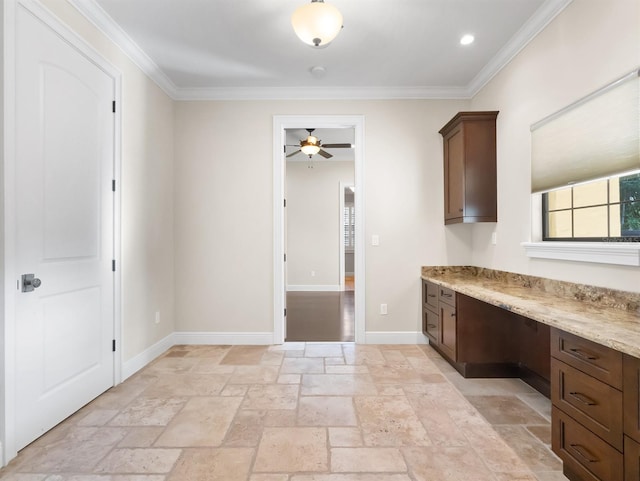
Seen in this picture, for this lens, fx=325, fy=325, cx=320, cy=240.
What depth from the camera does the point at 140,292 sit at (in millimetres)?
3182

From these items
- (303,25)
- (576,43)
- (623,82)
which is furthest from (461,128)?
(303,25)

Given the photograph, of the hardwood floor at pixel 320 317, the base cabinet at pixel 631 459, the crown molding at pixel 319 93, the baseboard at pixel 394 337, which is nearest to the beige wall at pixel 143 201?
the crown molding at pixel 319 93

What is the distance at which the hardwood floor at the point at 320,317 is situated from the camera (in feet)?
13.9

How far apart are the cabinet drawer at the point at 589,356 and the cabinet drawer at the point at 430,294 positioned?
5.60 ft

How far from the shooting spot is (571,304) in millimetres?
2096

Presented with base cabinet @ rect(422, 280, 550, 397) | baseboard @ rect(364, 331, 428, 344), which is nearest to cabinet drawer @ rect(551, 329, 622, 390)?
base cabinet @ rect(422, 280, 550, 397)

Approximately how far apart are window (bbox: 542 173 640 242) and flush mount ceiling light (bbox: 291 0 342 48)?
1990mm

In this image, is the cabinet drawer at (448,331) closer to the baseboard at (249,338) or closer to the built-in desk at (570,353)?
the built-in desk at (570,353)

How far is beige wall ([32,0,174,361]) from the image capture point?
2932mm

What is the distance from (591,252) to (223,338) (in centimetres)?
358

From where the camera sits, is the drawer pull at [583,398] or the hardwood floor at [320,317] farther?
the hardwood floor at [320,317]

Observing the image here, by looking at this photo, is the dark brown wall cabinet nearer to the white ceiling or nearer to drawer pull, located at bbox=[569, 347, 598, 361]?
the white ceiling

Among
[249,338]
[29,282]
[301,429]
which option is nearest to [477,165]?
[301,429]

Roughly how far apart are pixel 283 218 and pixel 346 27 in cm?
205
